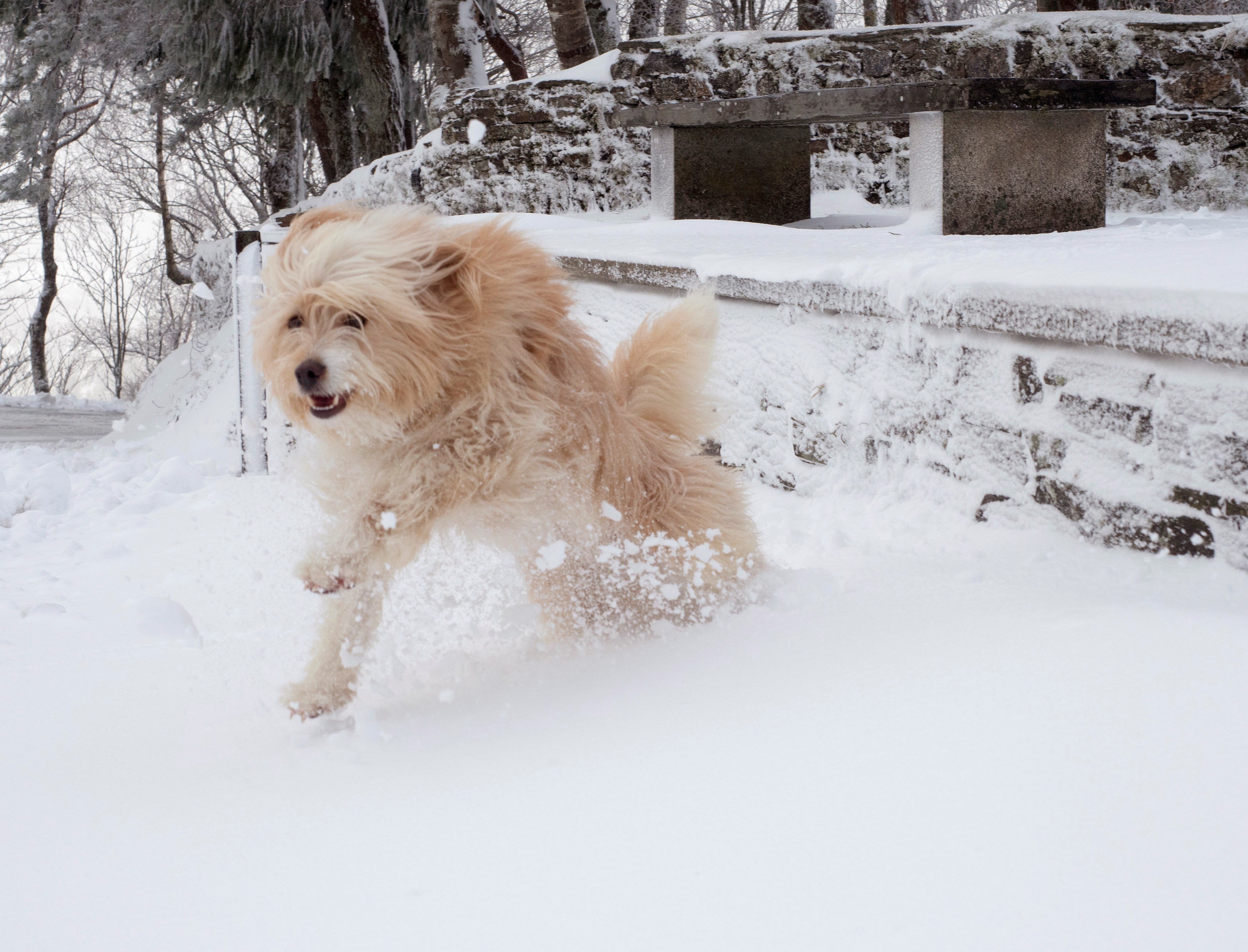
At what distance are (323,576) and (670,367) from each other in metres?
1.14

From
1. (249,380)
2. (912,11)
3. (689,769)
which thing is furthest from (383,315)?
(912,11)

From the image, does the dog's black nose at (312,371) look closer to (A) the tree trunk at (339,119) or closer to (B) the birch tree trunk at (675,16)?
(A) the tree trunk at (339,119)

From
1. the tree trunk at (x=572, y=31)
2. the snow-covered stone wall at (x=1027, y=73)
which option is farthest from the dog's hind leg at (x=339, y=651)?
the tree trunk at (x=572, y=31)

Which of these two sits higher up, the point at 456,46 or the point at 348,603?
the point at 456,46

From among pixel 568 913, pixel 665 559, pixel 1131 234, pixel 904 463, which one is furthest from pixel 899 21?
pixel 568 913

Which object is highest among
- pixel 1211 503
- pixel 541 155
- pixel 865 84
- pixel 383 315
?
pixel 865 84

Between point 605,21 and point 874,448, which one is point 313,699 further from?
point 605,21

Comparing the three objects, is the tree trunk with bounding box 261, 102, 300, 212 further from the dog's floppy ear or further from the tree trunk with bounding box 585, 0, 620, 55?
the dog's floppy ear

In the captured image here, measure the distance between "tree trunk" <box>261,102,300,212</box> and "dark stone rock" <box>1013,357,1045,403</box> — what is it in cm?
1419

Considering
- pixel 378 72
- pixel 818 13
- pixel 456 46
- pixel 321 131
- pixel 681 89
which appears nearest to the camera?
pixel 681 89

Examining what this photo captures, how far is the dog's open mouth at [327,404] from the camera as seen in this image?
243 centimetres

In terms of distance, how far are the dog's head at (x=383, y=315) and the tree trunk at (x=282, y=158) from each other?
14.0 metres

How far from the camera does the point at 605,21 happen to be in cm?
1519

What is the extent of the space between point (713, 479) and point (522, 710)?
0.97 metres
